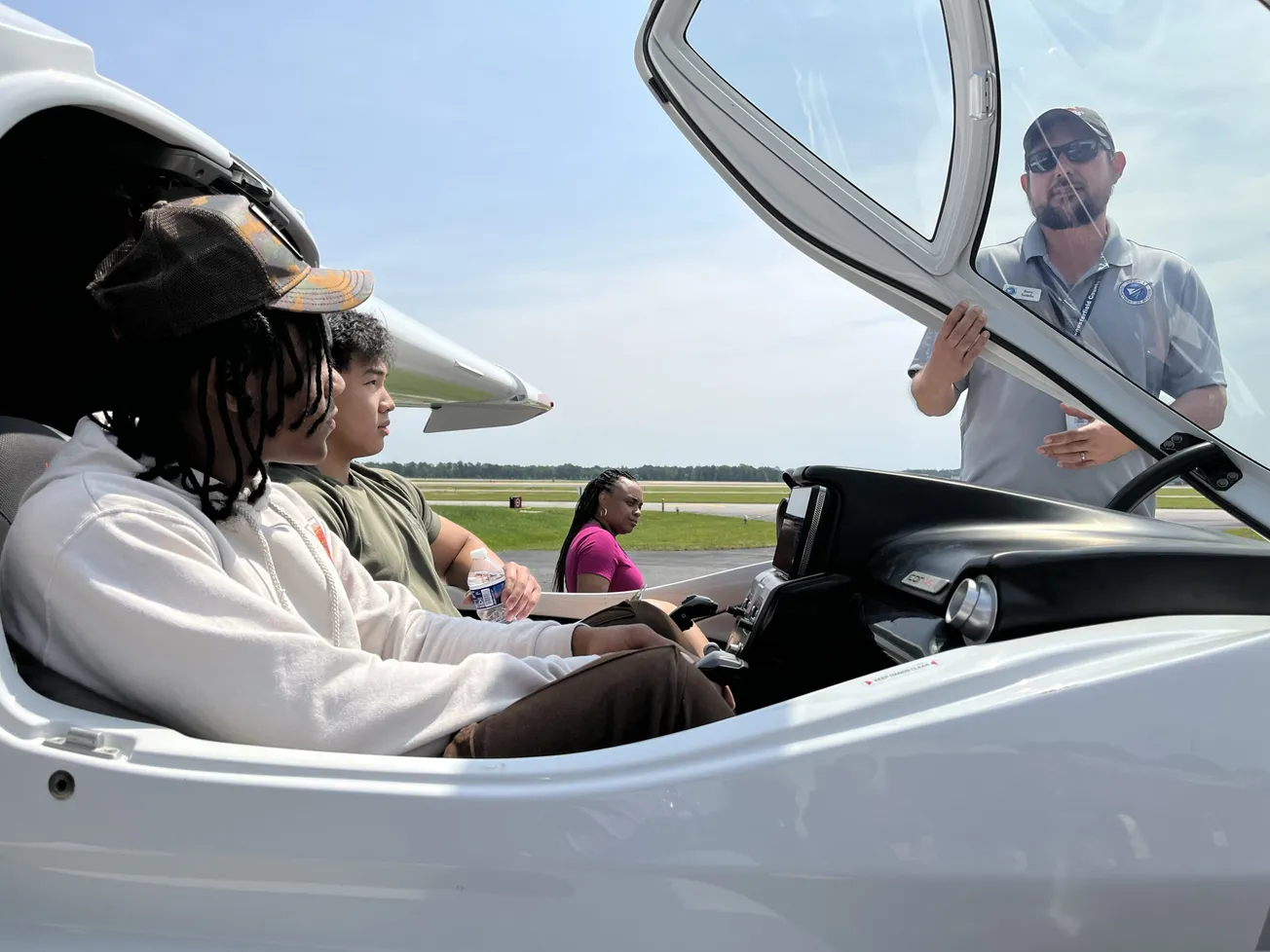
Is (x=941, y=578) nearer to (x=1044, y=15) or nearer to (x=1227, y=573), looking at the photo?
(x=1227, y=573)

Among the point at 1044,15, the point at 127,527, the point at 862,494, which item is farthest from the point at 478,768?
the point at 1044,15

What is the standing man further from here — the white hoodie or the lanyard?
the white hoodie

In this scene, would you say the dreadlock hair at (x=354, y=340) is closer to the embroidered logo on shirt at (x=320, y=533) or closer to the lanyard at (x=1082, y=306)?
the embroidered logo on shirt at (x=320, y=533)

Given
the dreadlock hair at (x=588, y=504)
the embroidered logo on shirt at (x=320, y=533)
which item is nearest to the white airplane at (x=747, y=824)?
the embroidered logo on shirt at (x=320, y=533)

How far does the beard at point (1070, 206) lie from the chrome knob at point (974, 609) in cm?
84

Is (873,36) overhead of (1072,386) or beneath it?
overhead

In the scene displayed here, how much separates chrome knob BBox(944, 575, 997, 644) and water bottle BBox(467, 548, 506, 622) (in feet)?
5.04

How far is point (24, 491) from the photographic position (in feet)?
4.21

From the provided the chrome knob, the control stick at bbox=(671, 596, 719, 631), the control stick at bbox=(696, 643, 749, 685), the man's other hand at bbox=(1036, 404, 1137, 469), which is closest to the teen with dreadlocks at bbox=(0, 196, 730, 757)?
the control stick at bbox=(696, 643, 749, 685)

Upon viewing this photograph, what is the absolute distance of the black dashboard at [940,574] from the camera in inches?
43.4

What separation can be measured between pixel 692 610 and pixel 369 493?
3.91ft

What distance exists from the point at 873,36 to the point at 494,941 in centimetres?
177

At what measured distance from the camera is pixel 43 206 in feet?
4.82

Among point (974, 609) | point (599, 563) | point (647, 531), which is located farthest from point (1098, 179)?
point (647, 531)
